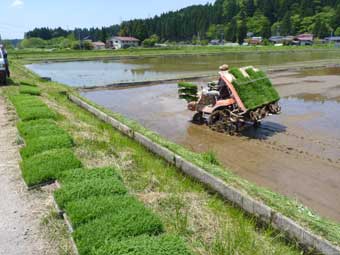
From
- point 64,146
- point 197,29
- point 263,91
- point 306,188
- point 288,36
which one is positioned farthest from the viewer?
point 197,29

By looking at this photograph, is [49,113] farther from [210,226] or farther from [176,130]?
[210,226]

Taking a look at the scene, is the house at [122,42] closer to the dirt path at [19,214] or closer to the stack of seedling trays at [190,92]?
the stack of seedling trays at [190,92]

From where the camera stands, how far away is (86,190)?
4.31m

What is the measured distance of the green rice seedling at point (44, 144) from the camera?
5.98m

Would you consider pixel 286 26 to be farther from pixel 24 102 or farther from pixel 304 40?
pixel 24 102

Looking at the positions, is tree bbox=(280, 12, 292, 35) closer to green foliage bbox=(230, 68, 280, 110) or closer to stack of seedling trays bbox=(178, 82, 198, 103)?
stack of seedling trays bbox=(178, 82, 198, 103)

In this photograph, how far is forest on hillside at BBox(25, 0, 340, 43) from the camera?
96.4m

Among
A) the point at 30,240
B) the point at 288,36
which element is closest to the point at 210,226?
the point at 30,240

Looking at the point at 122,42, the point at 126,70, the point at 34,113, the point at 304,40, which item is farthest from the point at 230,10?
the point at 34,113

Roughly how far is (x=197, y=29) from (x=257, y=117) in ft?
371

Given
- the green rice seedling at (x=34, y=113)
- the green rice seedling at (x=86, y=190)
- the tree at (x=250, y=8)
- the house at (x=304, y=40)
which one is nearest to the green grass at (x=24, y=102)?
the green rice seedling at (x=34, y=113)

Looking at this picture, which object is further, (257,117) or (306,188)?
(257,117)

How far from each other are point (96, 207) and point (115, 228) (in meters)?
0.53

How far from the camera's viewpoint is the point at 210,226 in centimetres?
401
